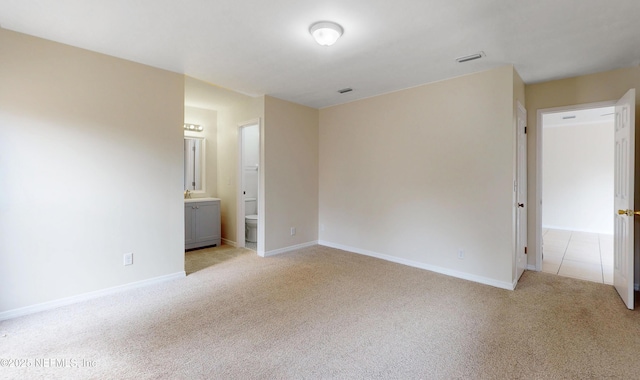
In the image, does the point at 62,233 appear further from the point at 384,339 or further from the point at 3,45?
the point at 384,339

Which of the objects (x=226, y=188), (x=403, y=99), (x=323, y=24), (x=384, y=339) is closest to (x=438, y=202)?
(x=403, y=99)

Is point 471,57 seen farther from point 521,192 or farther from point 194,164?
point 194,164

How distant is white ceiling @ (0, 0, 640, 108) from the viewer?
2.15 meters

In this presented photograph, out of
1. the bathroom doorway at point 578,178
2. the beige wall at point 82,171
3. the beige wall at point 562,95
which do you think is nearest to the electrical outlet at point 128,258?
the beige wall at point 82,171

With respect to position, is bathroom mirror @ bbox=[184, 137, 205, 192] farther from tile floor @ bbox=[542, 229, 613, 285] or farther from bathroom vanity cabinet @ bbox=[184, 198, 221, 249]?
tile floor @ bbox=[542, 229, 613, 285]

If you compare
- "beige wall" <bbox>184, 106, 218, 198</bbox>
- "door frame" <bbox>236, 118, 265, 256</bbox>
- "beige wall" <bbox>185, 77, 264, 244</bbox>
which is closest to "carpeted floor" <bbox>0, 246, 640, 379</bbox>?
"door frame" <bbox>236, 118, 265, 256</bbox>

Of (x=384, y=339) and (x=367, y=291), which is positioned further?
(x=367, y=291)

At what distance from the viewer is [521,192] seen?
365cm

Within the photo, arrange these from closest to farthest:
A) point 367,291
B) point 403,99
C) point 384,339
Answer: point 384,339, point 367,291, point 403,99

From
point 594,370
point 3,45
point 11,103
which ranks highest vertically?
point 3,45

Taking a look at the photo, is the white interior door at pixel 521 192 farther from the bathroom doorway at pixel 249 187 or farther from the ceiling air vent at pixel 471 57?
the bathroom doorway at pixel 249 187

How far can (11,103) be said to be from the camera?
2.49 metres

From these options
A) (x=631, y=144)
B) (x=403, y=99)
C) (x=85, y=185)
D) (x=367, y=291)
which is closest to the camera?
(x=631, y=144)

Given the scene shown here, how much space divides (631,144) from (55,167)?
5356 millimetres
